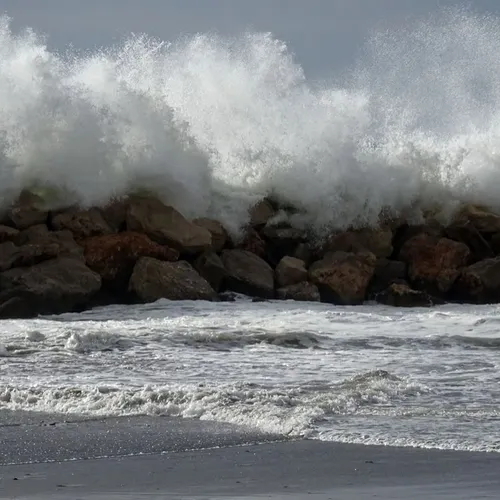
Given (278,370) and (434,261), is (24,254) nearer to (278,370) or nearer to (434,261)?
(278,370)

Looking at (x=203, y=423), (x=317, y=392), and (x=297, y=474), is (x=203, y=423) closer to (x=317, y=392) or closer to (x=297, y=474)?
(x=317, y=392)

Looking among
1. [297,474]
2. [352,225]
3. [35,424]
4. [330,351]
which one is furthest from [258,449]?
[352,225]

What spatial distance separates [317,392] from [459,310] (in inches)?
206

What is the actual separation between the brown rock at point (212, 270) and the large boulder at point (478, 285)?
104 inches

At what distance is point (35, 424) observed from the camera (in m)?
5.91

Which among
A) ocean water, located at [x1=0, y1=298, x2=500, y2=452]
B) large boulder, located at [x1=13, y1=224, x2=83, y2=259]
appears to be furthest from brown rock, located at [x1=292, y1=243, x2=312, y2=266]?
large boulder, located at [x1=13, y1=224, x2=83, y2=259]

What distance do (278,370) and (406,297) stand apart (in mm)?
4557

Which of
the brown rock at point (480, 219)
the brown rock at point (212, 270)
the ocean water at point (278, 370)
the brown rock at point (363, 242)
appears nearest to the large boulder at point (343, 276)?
the brown rock at point (363, 242)

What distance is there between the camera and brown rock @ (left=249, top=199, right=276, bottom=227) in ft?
43.5

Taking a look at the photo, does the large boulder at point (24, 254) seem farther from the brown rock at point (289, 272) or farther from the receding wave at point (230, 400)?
the receding wave at point (230, 400)

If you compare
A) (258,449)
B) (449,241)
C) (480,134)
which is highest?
(480,134)

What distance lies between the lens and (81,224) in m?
11.7

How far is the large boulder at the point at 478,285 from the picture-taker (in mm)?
12539

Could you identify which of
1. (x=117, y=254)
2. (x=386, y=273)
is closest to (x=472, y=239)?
(x=386, y=273)
